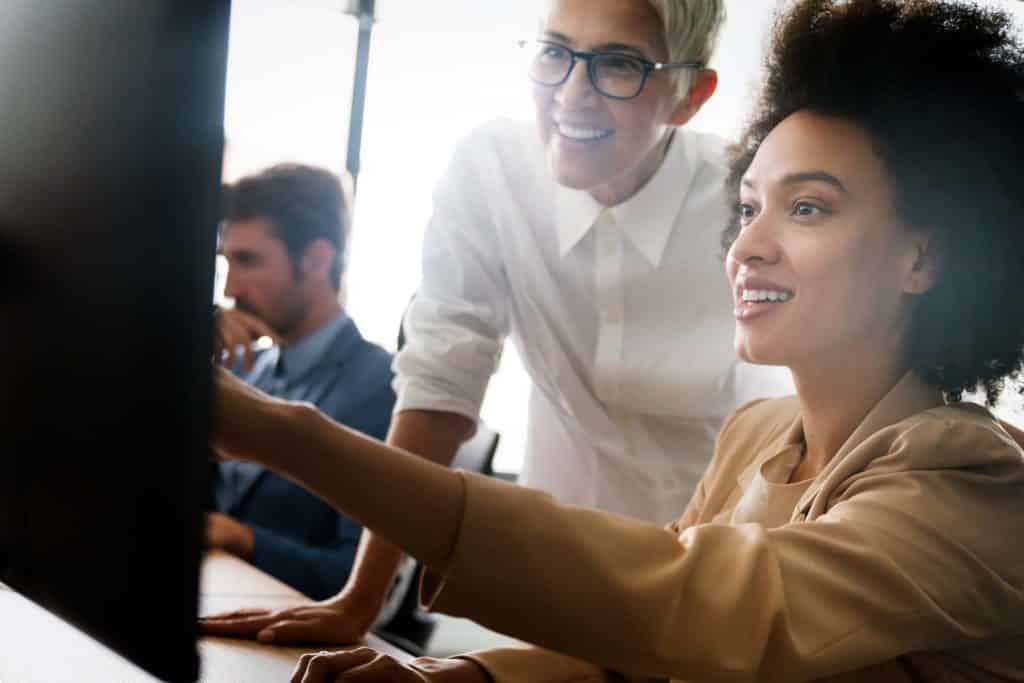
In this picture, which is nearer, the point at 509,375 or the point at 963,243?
the point at 963,243

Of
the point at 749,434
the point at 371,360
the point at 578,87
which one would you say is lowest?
the point at 371,360

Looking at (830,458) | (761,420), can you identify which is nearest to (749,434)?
(761,420)

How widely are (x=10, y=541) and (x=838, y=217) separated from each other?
2.32 ft

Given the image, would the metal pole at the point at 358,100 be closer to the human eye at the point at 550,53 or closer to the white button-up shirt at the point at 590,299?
the white button-up shirt at the point at 590,299

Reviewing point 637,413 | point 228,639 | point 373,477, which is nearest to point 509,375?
point 637,413

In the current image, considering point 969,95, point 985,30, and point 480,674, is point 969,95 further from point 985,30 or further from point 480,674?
point 480,674

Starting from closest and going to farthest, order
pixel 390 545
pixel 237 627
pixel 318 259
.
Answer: pixel 237 627, pixel 390 545, pixel 318 259

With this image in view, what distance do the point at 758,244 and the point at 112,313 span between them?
650 mm

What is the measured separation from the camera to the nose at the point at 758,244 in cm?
104

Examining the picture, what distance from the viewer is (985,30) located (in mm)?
1051

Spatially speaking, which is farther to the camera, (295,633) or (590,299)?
(590,299)

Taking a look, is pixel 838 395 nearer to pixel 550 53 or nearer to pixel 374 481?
pixel 374 481

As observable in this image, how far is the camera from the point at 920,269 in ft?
3.41

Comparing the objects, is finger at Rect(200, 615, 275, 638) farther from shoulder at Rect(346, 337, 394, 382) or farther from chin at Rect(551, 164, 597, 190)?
shoulder at Rect(346, 337, 394, 382)
